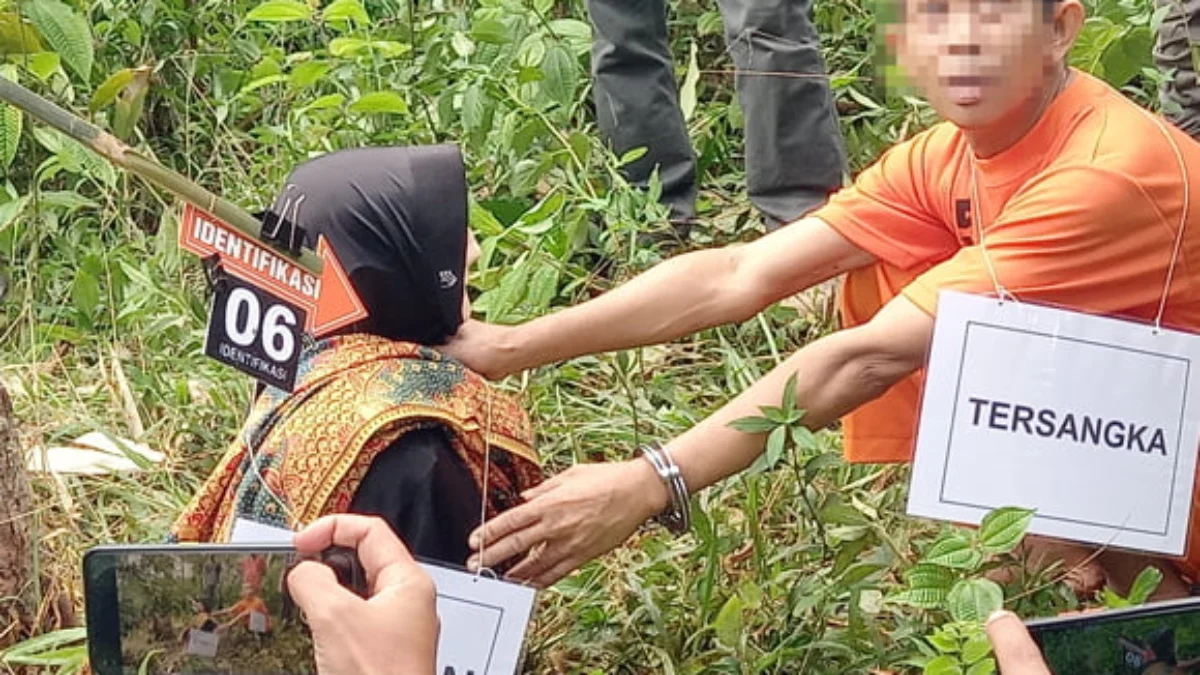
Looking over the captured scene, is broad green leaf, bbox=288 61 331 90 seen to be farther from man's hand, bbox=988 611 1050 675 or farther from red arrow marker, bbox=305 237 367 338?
man's hand, bbox=988 611 1050 675

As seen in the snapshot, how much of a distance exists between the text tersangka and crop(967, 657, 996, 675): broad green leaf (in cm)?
37

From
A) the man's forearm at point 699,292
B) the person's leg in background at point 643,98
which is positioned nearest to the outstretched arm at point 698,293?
the man's forearm at point 699,292

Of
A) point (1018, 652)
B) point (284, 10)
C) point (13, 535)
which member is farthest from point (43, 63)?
point (1018, 652)

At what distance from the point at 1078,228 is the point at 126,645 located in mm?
1122

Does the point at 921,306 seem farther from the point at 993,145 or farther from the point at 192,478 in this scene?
the point at 192,478

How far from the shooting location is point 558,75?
3.12 meters

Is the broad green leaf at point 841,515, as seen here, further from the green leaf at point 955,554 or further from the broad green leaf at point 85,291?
the broad green leaf at point 85,291

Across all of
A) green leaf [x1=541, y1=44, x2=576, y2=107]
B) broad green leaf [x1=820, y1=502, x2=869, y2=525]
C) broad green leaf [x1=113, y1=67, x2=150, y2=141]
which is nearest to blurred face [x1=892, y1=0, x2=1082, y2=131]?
broad green leaf [x1=820, y1=502, x2=869, y2=525]

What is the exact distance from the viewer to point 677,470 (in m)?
2.14

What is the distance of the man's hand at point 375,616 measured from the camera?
1285 mm

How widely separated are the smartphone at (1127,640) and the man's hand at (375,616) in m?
0.41

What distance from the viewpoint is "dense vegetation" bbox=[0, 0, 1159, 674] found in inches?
94.0

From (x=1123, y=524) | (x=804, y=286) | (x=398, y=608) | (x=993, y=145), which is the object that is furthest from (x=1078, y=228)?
(x=398, y=608)

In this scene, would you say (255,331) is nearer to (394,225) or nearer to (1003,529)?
(394,225)
